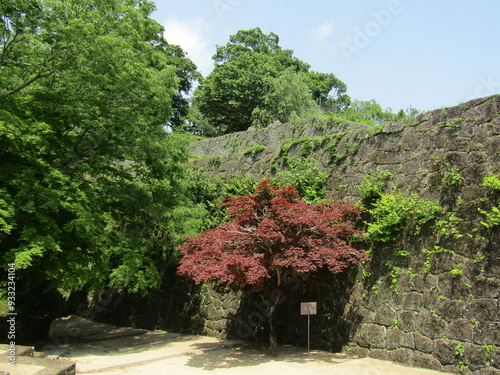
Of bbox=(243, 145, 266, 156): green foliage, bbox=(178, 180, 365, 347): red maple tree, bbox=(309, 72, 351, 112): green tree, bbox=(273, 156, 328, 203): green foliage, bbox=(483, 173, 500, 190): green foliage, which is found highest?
bbox=(309, 72, 351, 112): green tree

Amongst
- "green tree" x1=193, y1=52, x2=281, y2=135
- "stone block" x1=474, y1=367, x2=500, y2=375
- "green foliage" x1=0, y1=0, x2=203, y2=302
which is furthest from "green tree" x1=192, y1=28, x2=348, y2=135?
"stone block" x1=474, y1=367, x2=500, y2=375

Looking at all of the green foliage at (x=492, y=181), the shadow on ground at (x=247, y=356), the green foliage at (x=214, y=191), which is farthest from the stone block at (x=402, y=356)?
the green foliage at (x=214, y=191)

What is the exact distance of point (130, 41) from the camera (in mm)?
8328

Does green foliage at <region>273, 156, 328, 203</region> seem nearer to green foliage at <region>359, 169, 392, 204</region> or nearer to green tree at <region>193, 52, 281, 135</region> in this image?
green foliage at <region>359, 169, 392, 204</region>

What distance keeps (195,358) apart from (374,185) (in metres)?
4.80

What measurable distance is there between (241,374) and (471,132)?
5412mm

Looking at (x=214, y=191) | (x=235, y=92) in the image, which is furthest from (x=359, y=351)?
(x=235, y=92)

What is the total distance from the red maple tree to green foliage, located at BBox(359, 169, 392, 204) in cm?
31

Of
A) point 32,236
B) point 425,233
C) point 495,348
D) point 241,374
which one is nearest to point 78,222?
point 32,236

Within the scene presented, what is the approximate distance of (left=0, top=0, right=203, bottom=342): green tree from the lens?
7.06m

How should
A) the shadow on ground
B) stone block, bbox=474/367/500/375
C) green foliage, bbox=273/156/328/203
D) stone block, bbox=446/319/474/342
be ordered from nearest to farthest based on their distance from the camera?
stone block, bbox=474/367/500/375, stone block, bbox=446/319/474/342, the shadow on ground, green foliage, bbox=273/156/328/203

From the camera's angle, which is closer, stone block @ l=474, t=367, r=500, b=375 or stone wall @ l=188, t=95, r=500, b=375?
stone block @ l=474, t=367, r=500, b=375

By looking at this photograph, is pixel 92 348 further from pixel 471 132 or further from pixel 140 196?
pixel 471 132

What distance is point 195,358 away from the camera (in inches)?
296
